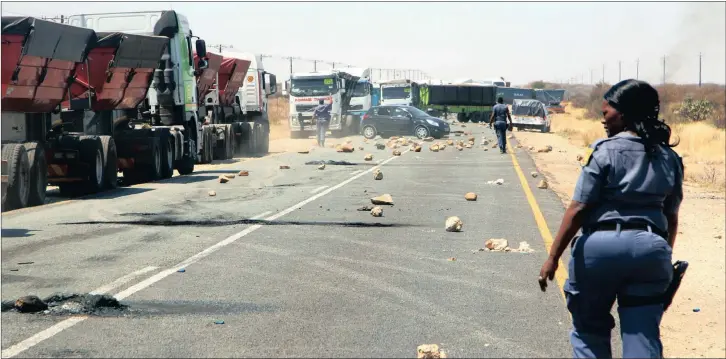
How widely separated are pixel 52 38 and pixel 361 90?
36455mm

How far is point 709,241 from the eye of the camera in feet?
42.0

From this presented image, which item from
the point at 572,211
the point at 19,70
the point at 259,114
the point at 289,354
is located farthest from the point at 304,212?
the point at 259,114

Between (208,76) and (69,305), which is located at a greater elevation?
(208,76)

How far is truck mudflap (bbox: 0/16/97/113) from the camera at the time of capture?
1490 centimetres

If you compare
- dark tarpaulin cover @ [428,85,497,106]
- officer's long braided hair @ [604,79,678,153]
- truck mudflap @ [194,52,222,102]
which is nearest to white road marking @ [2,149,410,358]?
officer's long braided hair @ [604,79,678,153]

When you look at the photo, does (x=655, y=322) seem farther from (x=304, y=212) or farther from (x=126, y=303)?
(x=304, y=212)

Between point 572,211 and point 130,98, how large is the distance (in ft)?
57.9

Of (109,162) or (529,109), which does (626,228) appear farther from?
(529,109)

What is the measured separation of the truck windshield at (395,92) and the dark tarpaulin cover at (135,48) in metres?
41.6

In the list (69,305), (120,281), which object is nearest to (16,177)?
(120,281)

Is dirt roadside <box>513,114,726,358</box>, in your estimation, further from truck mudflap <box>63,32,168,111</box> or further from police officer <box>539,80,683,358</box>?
truck mudflap <box>63,32,168,111</box>

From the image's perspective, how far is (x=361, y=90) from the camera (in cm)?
5194

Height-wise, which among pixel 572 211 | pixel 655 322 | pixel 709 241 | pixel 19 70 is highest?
pixel 19 70

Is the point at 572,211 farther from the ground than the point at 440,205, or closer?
farther from the ground
